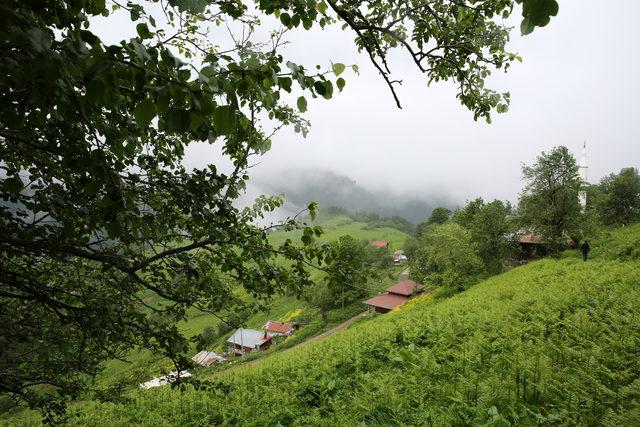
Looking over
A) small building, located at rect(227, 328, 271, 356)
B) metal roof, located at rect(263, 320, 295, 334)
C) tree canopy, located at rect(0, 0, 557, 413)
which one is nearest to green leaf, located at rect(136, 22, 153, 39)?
tree canopy, located at rect(0, 0, 557, 413)

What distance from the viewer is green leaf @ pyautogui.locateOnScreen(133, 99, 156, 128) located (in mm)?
1470

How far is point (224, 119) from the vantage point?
1.51 meters

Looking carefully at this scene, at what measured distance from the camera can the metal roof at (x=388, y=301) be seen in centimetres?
4795

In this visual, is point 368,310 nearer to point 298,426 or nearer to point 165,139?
point 298,426

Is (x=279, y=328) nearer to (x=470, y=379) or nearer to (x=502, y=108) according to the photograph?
(x=470, y=379)

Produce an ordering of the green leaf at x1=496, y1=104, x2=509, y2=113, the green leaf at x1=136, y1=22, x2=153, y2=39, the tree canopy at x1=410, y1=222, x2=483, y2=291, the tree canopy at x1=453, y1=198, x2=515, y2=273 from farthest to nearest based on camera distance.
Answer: the tree canopy at x1=453, y1=198, x2=515, y2=273 < the tree canopy at x1=410, y1=222, x2=483, y2=291 < the green leaf at x1=496, y1=104, x2=509, y2=113 < the green leaf at x1=136, y1=22, x2=153, y2=39

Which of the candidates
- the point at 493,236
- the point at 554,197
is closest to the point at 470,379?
the point at 554,197

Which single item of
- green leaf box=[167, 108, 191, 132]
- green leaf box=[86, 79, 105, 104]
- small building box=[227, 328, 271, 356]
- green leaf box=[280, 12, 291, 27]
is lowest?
small building box=[227, 328, 271, 356]

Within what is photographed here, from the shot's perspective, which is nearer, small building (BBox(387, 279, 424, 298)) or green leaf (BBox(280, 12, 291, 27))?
green leaf (BBox(280, 12, 291, 27))

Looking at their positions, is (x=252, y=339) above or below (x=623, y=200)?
below

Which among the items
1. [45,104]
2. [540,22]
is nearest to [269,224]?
[45,104]

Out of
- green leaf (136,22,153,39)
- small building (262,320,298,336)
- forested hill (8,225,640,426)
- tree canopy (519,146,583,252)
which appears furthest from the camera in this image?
small building (262,320,298,336)

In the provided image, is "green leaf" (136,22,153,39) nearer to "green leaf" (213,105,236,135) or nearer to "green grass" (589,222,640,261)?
"green leaf" (213,105,236,135)

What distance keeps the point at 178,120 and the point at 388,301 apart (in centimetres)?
5074
